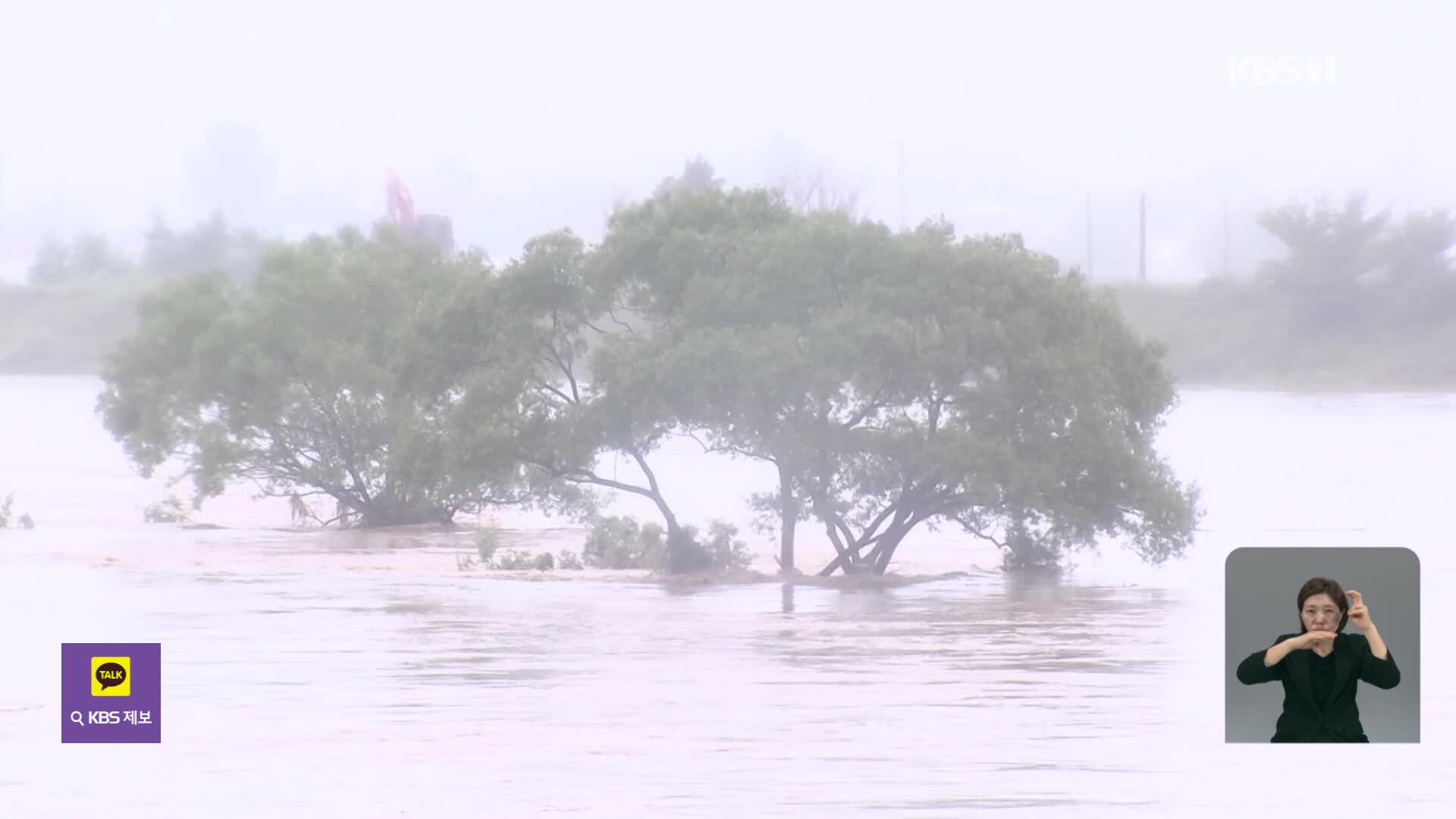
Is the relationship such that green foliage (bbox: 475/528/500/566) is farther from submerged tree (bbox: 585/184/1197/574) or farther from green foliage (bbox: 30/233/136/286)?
green foliage (bbox: 30/233/136/286)

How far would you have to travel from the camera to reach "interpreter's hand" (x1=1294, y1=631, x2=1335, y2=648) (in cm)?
1008

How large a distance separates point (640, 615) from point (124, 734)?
36.7 feet

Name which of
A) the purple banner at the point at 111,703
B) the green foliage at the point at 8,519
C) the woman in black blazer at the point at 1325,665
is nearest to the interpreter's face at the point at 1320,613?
the woman in black blazer at the point at 1325,665

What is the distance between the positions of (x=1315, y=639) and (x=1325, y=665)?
16cm

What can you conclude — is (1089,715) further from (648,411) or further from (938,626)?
(648,411)

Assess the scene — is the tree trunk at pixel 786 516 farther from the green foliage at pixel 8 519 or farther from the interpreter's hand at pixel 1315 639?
the interpreter's hand at pixel 1315 639

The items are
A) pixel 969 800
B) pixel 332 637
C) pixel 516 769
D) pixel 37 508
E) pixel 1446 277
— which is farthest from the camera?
pixel 1446 277

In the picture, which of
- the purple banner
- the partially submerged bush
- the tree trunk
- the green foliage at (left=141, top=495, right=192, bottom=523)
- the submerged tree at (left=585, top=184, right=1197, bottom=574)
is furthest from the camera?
the green foliage at (left=141, top=495, right=192, bottom=523)

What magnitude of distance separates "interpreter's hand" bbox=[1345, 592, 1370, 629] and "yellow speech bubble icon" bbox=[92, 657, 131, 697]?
9.73 m

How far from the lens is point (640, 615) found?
27047mm

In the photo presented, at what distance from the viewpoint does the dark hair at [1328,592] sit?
9992 millimetres

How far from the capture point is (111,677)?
1692cm

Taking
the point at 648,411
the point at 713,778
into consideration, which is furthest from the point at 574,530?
the point at 713,778

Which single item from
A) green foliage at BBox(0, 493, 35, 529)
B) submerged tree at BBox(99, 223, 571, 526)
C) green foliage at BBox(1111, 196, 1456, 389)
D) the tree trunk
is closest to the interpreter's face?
the tree trunk
